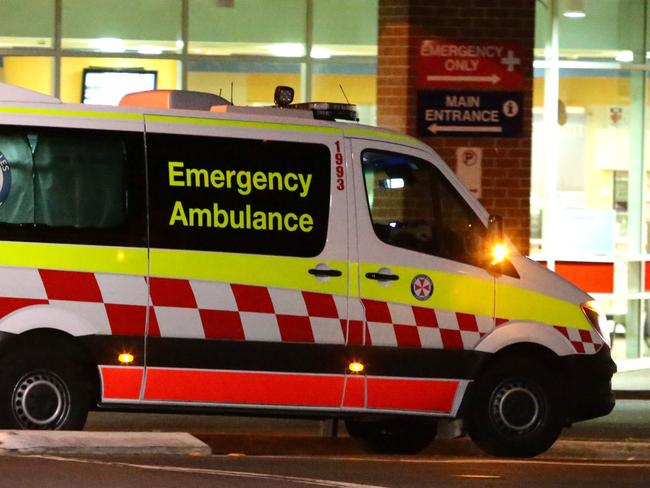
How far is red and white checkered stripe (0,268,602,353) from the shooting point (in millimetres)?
8508

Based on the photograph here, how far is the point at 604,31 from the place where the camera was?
1518 cm

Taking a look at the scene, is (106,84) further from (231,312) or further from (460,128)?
(231,312)

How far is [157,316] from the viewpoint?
28.6ft

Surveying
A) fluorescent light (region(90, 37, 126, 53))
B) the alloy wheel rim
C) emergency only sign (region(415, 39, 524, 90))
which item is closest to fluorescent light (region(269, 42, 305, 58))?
fluorescent light (region(90, 37, 126, 53))

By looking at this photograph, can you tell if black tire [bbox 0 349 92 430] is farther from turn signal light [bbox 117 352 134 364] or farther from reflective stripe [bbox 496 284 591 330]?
reflective stripe [bbox 496 284 591 330]

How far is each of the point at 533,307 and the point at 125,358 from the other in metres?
2.58

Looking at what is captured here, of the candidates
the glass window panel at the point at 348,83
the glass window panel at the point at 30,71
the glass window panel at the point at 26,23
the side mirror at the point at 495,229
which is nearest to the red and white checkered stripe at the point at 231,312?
the side mirror at the point at 495,229

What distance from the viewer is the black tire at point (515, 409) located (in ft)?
30.7

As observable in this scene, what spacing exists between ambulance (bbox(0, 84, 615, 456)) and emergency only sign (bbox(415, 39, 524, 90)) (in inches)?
156

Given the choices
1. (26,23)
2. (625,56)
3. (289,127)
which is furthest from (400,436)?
(625,56)

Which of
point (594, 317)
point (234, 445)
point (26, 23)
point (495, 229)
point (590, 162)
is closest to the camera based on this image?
point (495, 229)

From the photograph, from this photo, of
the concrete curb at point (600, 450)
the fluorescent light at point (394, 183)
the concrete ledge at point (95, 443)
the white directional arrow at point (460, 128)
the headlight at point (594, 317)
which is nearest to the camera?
the concrete ledge at point (95, 443)

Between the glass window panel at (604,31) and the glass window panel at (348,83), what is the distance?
2044mm

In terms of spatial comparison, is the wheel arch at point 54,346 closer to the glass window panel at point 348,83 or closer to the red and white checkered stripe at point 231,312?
the red and white checkered stripe at point 231,312
